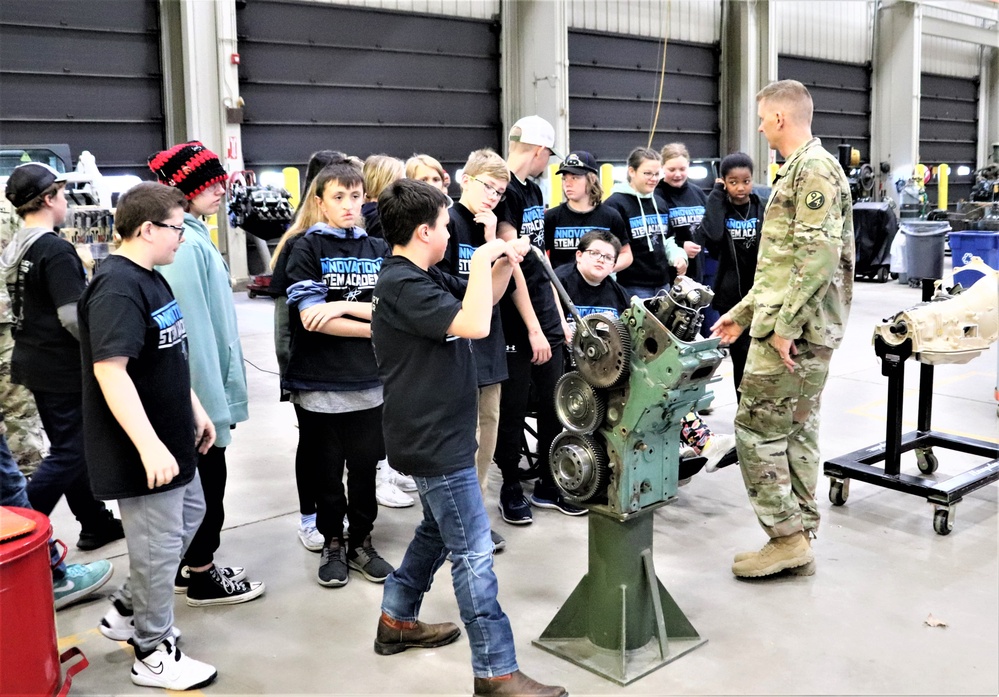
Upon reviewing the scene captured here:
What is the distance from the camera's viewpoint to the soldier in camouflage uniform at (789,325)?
10.0ft

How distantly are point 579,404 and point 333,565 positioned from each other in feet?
3.91

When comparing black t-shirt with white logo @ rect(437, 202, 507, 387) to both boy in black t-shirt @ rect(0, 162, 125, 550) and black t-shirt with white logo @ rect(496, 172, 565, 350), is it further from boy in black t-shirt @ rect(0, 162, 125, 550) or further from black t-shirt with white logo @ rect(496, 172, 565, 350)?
boy in black t-shirt @ rect(0, 162, 125, 550)

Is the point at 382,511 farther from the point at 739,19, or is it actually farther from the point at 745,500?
the point at 739,19

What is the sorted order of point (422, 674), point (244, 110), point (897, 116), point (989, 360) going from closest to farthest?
point (422, 674), point (989, 360), point (244, 110), point (897, 116)

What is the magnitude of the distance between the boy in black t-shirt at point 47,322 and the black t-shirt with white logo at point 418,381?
132cm

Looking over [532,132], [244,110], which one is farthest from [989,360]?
[244,110]

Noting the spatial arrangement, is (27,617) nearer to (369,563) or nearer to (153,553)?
(153,553)

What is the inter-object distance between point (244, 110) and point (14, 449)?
7502 millimetres

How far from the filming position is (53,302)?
309cm

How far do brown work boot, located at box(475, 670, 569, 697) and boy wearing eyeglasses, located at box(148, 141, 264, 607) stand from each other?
1093 mm

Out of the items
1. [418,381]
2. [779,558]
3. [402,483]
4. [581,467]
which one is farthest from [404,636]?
[402,483]

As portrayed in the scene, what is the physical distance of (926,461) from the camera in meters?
4.38

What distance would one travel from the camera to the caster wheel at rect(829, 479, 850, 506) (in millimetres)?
3971

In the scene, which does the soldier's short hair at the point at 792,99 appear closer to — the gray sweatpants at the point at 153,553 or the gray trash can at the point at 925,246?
the gray sweatpants at the point at 153,553
